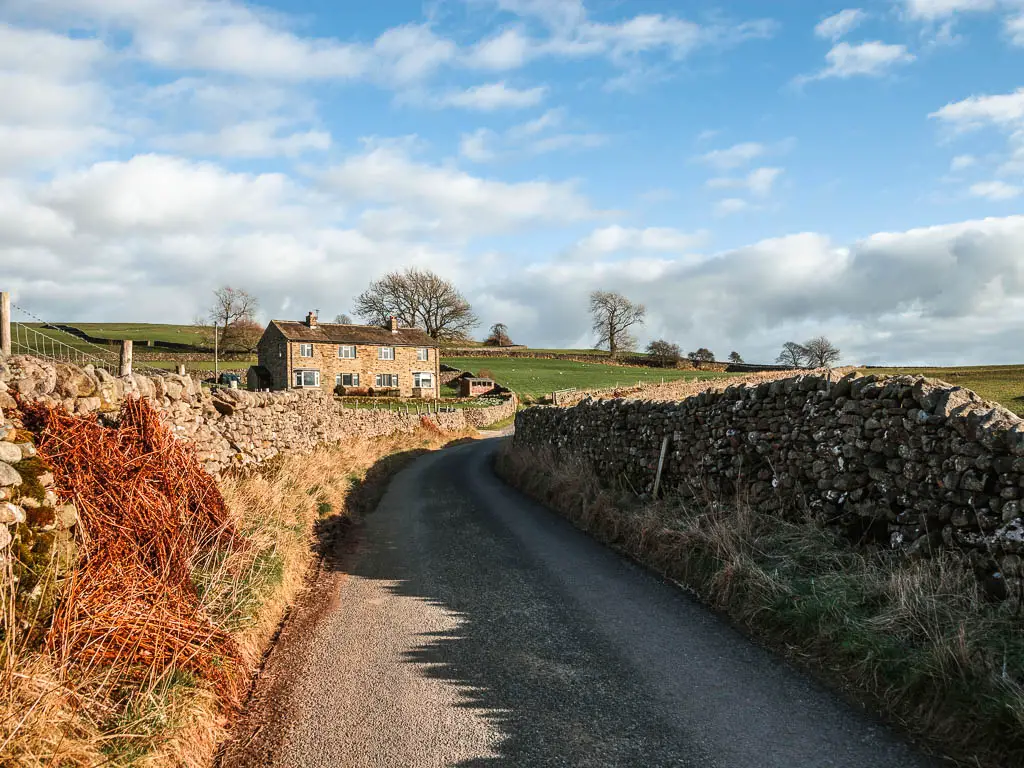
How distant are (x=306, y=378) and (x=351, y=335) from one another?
6174 millimetres

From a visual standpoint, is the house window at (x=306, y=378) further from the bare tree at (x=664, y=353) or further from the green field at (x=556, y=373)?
the bare tree at (x=664, y=353)

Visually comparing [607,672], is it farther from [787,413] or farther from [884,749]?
[787,413]

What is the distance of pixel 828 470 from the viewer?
8.59 metres

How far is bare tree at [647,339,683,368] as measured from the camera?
83375 millimetres

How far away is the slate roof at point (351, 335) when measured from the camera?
52219 mm

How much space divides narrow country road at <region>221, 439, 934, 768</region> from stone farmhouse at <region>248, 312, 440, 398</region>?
4428 cm

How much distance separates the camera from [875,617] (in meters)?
5.98

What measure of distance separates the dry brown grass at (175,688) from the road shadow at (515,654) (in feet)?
4.81

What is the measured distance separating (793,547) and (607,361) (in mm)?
81973

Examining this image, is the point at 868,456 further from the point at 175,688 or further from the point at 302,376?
the point at 302,376

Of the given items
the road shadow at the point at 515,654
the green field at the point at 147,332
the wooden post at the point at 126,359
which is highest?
the green field at the point at 147,332

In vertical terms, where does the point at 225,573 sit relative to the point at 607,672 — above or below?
above

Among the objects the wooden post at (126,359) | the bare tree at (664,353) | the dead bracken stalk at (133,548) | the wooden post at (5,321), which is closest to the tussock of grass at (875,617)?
the dead bracken stalk at (133,548)

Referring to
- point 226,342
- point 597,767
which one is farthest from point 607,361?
point 597,767
